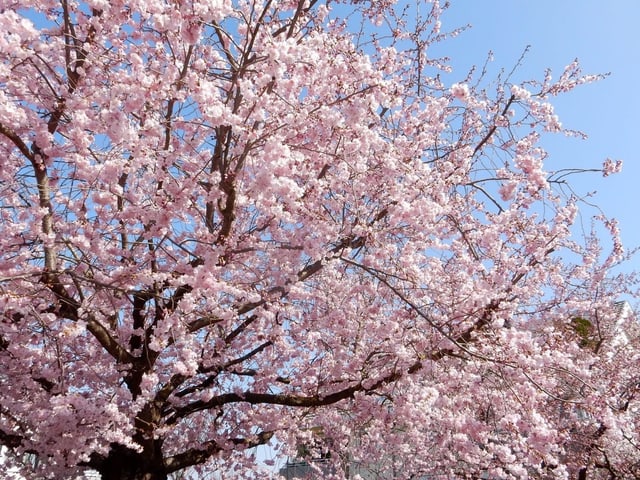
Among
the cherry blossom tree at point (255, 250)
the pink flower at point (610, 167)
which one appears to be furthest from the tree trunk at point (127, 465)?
the pink flower at point (610, 167)

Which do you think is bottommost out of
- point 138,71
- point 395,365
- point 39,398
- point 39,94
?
point 395,365

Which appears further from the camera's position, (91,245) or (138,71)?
(91,245)

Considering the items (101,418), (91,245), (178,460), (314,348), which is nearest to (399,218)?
(314,348)

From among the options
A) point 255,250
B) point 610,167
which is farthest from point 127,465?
point 610,167

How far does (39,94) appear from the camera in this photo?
18.7ft

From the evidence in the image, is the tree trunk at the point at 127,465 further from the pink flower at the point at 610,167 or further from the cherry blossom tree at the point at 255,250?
the pink flower at the point at 610,167

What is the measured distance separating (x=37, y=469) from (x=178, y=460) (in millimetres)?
1808

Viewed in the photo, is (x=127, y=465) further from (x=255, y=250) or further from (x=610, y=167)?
(x=610, y=167)

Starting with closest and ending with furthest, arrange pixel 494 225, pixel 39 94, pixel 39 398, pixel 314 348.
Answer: pixel 39 94, pixel 39 398, pixel 494 225, pixel 314 348

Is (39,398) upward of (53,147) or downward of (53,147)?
downward

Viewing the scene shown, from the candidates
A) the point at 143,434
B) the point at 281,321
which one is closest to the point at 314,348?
the point at 281,321

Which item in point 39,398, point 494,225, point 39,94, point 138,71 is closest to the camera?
point 138,71

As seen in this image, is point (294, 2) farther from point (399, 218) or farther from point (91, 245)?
point (91, 245)

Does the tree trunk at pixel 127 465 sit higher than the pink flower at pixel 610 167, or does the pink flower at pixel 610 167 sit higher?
the pink flower at pixel 610 167
